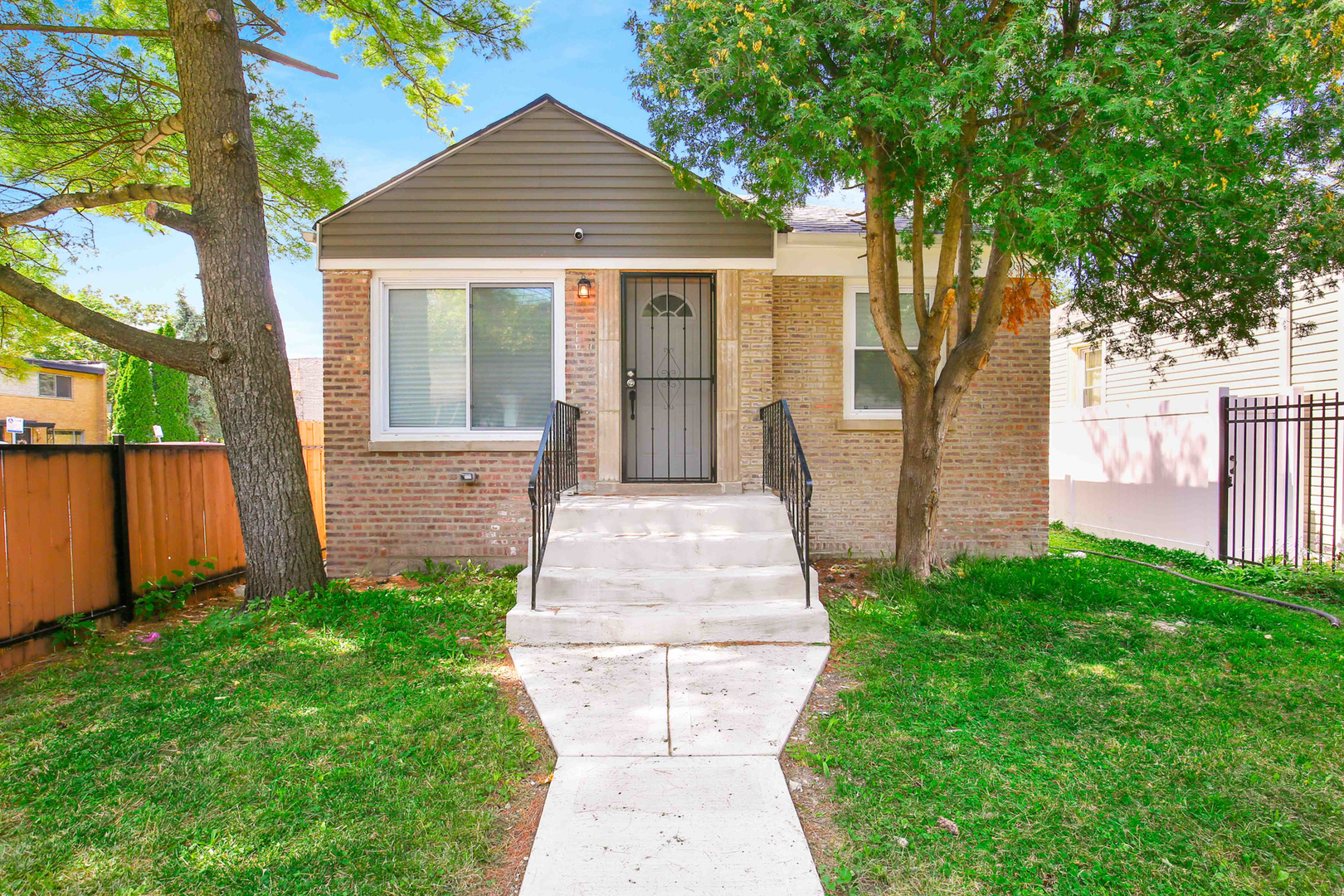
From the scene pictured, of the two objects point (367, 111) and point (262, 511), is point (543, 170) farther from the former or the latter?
point (367, 111)

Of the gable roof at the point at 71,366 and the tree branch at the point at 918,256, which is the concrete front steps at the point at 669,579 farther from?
the gable roof at the point at 71,366

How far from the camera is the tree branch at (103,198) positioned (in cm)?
543

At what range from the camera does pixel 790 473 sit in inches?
219

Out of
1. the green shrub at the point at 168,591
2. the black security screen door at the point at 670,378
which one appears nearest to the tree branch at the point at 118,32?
the black security screen door at the point at 670,378

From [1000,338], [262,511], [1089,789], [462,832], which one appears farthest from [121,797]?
[1000,338]

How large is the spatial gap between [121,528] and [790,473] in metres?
5.49

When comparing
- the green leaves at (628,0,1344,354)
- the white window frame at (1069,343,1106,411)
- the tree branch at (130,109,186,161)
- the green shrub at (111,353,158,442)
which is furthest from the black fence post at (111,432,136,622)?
the green shrub at (111,353,158,442)

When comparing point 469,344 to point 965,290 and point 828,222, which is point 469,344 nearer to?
point 828,222

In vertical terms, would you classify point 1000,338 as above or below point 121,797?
above

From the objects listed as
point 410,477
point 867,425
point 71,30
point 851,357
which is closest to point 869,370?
point 851,357

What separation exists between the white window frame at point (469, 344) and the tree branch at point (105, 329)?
61.7 inches

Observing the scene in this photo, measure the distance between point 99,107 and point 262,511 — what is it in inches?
223

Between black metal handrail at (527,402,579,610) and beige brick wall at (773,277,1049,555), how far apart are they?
225cm

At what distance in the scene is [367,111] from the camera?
538 inches
